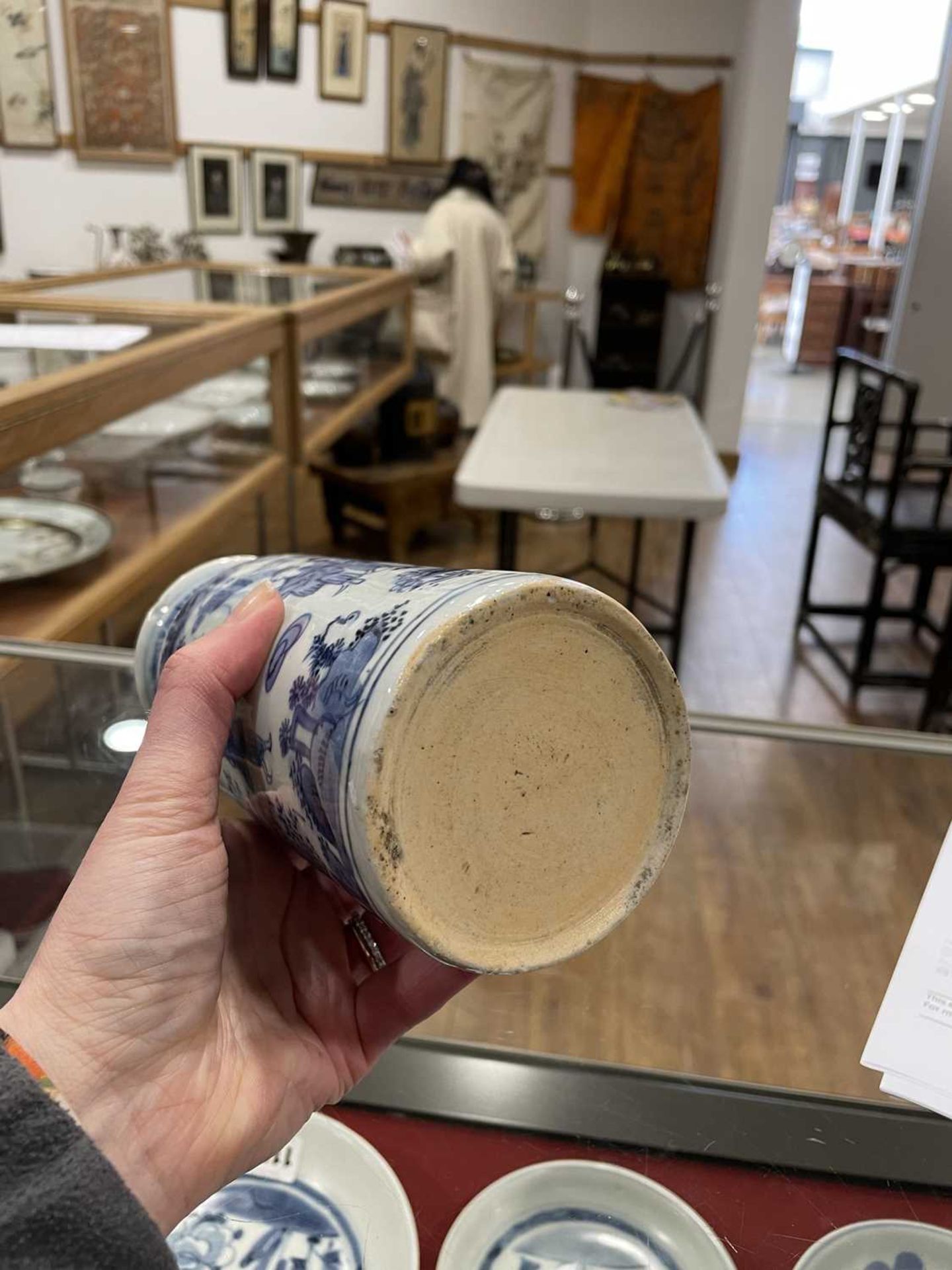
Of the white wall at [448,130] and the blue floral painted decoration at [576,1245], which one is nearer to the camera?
the blue floral painted decoration at [576,1245]

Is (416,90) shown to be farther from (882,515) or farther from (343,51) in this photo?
(882,515)

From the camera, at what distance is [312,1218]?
641 mm

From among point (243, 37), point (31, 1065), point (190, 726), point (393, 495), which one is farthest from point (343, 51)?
point (31, 1065)

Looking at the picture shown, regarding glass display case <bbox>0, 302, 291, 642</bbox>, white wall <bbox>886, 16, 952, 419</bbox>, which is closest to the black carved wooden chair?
glass display case <bbox>0, 302, 291, 642</bbox>

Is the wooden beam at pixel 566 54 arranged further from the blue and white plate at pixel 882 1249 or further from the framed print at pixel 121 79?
the blue and white plate at pixel 882 1249

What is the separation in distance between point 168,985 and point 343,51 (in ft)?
18.6

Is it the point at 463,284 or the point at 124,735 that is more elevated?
the point at 463,284

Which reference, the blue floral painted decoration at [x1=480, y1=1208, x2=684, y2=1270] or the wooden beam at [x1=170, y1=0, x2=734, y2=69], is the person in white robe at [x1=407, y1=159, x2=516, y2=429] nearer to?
the wooden beam at [x1=170, y1=0, x2=734, y2=69]

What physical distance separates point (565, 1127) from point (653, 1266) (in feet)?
0.34

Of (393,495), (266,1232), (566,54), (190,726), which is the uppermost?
(566,54)

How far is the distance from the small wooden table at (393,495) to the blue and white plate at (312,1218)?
2871 millimetres

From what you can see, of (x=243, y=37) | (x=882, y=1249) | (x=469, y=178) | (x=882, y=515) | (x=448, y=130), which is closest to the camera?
(x=882, y=1249)

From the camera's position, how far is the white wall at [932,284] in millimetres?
5344

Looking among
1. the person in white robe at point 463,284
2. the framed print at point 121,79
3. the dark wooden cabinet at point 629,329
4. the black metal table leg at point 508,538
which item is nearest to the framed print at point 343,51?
the framed print at point 121,79
